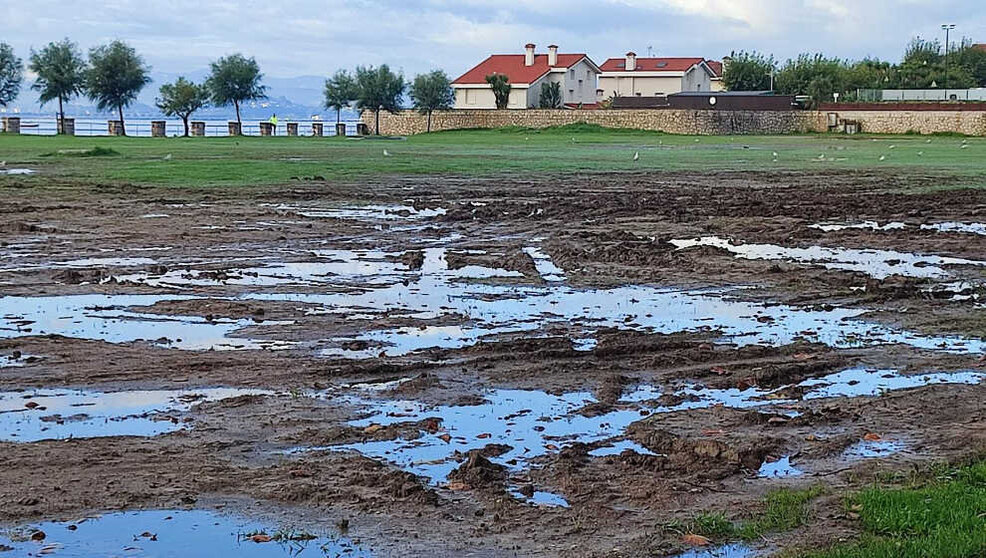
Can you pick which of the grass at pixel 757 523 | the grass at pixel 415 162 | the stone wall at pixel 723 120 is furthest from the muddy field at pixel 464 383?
the stone wall at pixel 723 120

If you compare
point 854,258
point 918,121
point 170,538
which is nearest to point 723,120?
point 918,121

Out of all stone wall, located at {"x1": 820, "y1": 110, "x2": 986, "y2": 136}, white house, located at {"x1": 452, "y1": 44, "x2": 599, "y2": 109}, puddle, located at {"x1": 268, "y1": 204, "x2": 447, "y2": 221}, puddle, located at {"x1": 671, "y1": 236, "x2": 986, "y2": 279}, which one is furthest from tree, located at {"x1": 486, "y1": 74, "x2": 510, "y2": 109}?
puddle, located at {"x1": 671, "y1": 236, "x2": 986, "y2": 279}

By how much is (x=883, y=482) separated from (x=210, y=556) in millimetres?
3756

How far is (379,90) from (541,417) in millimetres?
97059

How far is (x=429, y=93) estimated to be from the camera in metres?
106

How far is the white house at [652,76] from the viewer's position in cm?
12938

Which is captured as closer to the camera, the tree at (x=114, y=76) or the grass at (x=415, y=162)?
the grass at (x=415, y=162)

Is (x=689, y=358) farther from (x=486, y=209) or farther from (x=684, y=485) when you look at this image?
(x=486, y=209)

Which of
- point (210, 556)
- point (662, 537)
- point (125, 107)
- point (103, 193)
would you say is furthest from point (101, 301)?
point (125, 107)

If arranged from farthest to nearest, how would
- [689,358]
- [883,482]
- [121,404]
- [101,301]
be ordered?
[101,301] → [689,358] → [121,404] → [883,482]

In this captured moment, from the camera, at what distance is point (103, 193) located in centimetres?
2823

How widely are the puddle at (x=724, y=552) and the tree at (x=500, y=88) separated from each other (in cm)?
10678

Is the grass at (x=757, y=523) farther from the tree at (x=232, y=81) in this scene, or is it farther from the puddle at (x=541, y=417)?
the tree at (x=232, y=81)

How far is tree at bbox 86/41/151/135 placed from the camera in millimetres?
90875
